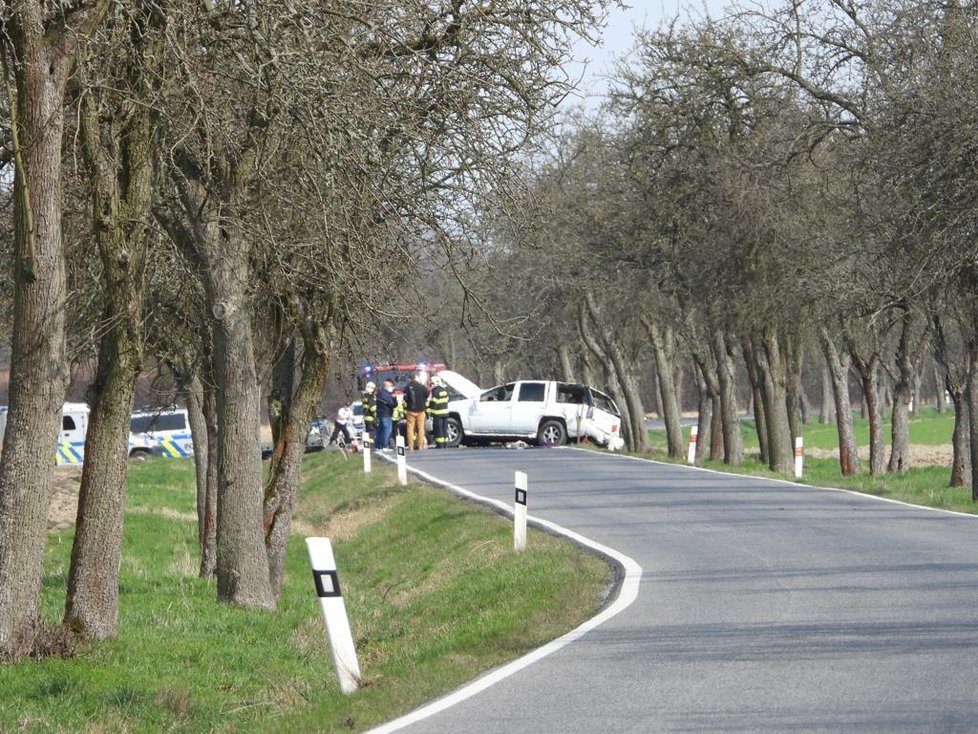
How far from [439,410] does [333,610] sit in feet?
112

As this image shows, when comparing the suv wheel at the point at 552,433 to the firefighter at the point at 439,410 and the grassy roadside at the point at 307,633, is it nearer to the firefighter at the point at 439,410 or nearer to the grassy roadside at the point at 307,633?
the firefighter at the point at 439,410

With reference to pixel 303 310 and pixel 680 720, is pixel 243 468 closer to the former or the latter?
pixel 303 310

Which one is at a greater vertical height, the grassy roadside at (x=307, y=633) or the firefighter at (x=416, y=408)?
the firefighter at (x=416, y=408)

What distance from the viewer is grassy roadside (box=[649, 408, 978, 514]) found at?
22.4m

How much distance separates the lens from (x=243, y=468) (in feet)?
47.6

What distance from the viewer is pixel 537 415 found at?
43.9 m

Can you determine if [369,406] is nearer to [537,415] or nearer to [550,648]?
[537,415]

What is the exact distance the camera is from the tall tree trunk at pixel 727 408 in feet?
127

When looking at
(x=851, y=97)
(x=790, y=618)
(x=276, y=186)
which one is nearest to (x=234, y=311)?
(x=276, y=186)

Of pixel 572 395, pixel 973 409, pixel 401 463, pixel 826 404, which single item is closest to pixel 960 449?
pixel 973 409

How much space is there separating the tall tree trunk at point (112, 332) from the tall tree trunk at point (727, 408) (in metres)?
27.8

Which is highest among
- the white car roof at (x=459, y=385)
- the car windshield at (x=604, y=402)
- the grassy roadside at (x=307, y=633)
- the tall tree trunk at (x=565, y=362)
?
the tall tree trunk at (x=565, y=362)

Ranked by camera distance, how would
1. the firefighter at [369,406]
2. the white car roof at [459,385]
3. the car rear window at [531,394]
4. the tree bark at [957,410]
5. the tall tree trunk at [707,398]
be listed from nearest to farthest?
the tree bark at [957,410]
the firefighter at [369,406]
the tall tree trunk at [707,398]
the car rear window at [531,394]
the white car roof at [459,385]

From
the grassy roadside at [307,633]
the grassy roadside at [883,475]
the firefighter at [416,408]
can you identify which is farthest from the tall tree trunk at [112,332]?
the firefighter at [416,408]
